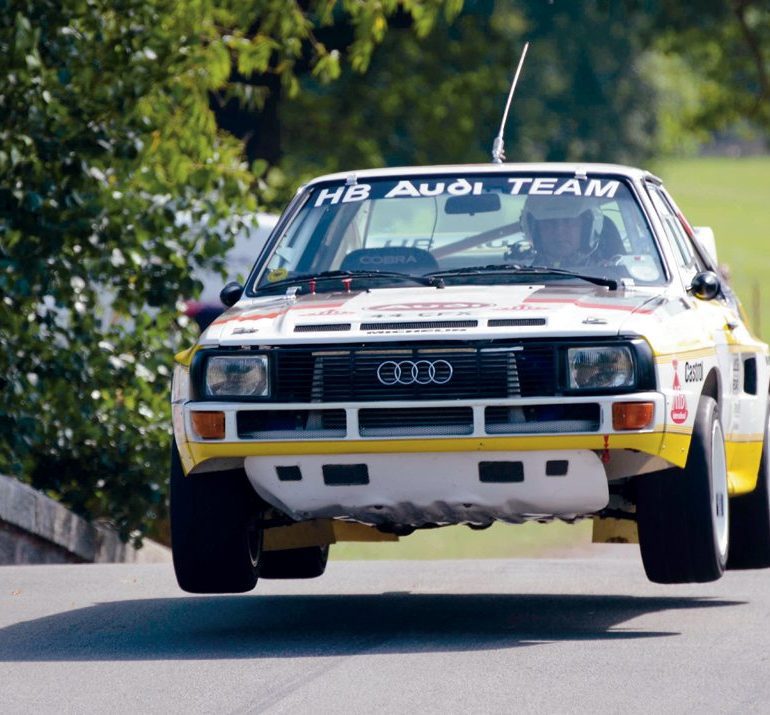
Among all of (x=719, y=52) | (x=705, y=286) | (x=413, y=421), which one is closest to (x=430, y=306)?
(x=413, y=421)

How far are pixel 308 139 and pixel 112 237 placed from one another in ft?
71.7

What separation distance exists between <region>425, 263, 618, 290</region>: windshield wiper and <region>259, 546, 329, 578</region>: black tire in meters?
1.85

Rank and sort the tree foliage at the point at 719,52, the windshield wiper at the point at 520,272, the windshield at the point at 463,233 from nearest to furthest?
1. the windshield wiper at the point at 520,272
2. the windshield at the point at 463,233
3. the tree foliage at the point at 719,52

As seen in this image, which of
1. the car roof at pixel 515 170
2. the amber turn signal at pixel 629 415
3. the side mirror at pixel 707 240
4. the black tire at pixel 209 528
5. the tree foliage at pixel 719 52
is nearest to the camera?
the amber turn signal at pixel 629 415

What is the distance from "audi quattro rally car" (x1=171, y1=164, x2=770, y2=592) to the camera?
25.3 ft

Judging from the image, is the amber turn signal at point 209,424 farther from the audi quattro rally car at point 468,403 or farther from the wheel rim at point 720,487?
the wheel rim at point 720,487

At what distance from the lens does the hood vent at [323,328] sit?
7844 mm

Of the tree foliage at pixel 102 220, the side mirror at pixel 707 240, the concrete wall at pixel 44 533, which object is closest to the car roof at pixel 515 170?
the side mirror at pixel 707 240

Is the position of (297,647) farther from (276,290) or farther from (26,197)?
(26,197)

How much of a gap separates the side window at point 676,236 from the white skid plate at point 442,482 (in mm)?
1592

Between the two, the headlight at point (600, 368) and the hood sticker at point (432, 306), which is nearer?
the headlight at point (600, 368)

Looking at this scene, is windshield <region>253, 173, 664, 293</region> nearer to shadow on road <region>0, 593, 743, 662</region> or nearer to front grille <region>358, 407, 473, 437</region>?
front grille <region>358, 407, 473, 437</region>

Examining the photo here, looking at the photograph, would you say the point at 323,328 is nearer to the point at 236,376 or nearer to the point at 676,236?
the point at 236,376

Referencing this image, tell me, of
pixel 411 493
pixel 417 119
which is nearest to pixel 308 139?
pixel 417 119
